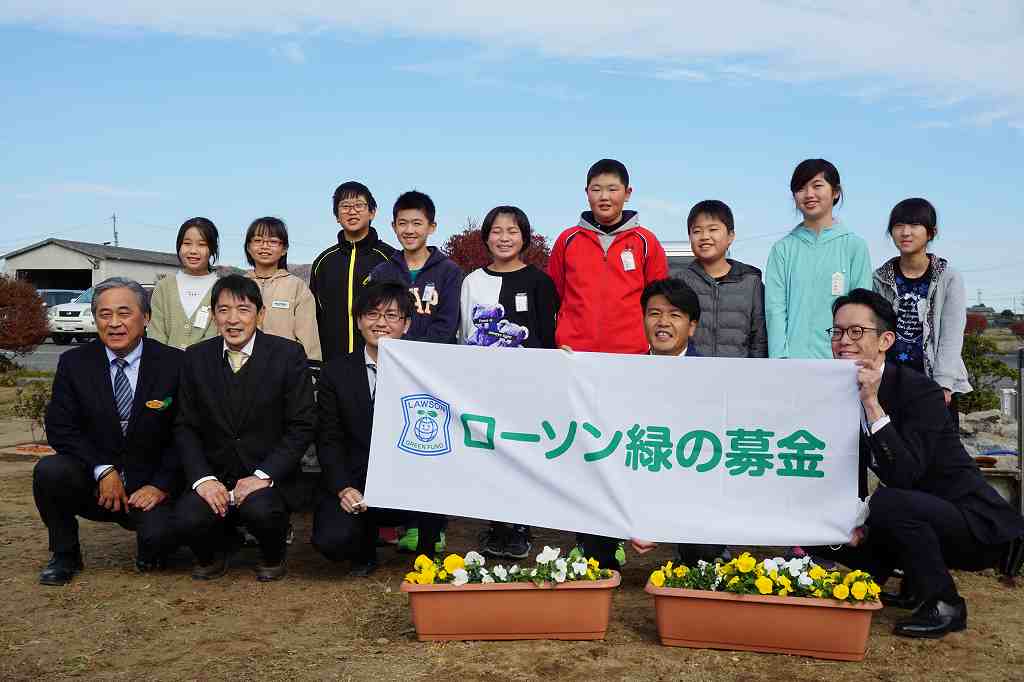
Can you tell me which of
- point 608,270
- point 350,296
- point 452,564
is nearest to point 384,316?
point 350,296

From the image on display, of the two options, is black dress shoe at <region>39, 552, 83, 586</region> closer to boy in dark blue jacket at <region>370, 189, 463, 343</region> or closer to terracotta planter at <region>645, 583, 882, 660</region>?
boy in dark blue jacket at <region>370, 189, 463, 343</region>

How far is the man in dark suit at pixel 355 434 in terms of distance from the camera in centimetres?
494

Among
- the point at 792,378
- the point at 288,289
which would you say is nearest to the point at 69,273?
the point at 288,289

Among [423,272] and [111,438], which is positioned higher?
[423,272]

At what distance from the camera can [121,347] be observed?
5.04 meters

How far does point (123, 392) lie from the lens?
5109 millimetres

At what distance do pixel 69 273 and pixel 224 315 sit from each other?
42.4 m

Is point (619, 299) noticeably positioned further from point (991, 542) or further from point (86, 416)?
point (86, 416)

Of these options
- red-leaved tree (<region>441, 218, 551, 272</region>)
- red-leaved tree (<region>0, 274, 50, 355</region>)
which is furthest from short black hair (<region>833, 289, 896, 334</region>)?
red-leaved tree (<region>0, 274, 50, 355</region>)

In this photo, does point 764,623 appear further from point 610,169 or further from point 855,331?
point 610,169

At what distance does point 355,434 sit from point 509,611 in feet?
5.09

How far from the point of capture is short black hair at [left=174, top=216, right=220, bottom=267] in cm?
593

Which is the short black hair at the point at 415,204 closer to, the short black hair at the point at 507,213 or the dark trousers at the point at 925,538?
the short black hair at the point at 507,213

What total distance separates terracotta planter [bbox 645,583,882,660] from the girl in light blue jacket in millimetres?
1843
